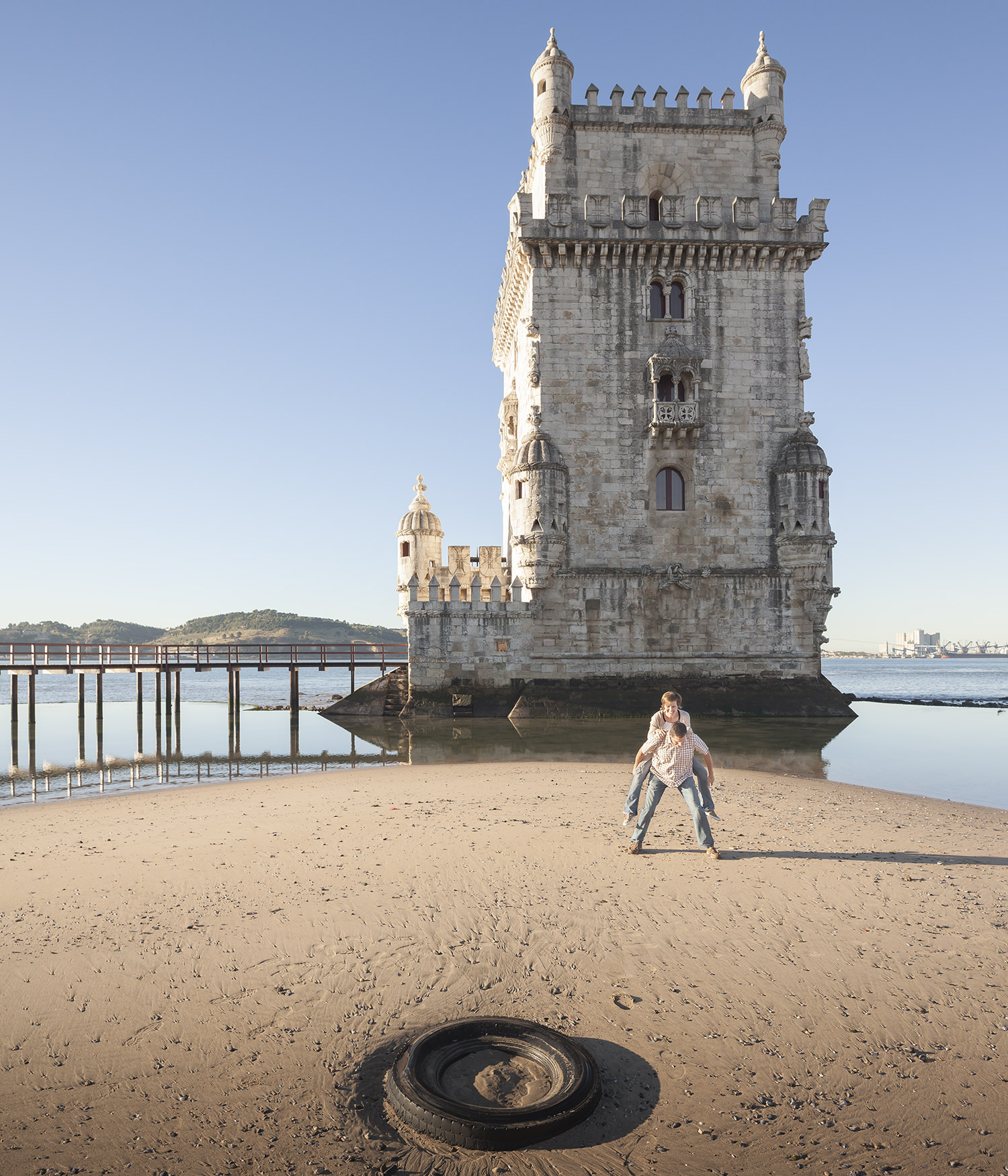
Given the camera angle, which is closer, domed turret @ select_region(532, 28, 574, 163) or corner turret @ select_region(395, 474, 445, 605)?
domed turret @ select_region(532, 28, 574, 163)

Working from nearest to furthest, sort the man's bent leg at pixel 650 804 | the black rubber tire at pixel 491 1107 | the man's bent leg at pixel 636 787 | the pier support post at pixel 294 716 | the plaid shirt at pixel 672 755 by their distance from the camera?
the black rubber tire at pixel 491 1107 → the plaid shirt at pixel 672 755 → the man's bent leg at pixel 650 804 → the man's bent leg at pixel 636 787 → the pier support post at pixel 294 716

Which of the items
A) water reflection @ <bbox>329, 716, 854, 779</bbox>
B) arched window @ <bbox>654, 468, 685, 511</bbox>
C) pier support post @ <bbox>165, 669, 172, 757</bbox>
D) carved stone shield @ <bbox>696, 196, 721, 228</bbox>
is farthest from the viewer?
arched window @ <bbox>654, 468, 685, 511</bbox>

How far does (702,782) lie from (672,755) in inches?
17.8

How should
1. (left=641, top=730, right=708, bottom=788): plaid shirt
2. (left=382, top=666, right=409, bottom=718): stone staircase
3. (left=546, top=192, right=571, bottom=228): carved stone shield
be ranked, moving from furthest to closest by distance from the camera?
(left=382, top=666, right=409, bottom=718): stone staircase
(left=546, top=192, right=571, bottom=228): carved stone shield
(left=641, top=730, right=708, bottom=788): plaid shirt

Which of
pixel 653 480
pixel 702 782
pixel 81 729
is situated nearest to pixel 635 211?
pixel 653 480

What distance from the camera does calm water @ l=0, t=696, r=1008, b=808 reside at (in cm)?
1617

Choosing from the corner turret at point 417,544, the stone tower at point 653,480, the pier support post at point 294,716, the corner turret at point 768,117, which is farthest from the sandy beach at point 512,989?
the corner turret at point 768,117

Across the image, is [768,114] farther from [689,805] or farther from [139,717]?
[139,717]

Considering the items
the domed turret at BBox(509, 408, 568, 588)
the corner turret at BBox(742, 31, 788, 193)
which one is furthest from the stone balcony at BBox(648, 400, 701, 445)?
the corner turret at BBox(742, 31, 788, 193)

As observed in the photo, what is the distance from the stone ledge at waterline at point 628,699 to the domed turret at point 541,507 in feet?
12.7

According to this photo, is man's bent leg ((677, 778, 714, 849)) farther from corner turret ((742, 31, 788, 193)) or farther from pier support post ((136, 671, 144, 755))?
corner turret ((742, 31, 788, 193))

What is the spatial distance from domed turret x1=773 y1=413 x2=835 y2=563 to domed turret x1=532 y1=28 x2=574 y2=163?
13802 mm

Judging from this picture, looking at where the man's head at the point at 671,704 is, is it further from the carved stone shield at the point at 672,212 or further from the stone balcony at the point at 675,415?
the carved stone shield at the point at 672,212

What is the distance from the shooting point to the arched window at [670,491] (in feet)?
85.6
